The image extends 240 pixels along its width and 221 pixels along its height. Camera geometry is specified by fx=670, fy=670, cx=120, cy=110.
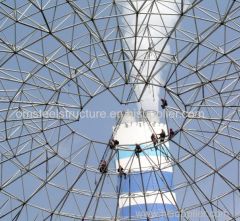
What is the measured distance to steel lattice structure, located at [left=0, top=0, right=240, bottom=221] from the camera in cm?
3669

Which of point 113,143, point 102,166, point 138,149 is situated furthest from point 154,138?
point 102,166

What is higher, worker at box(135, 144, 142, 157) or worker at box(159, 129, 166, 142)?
worker at box(159, 129, 166, 142)

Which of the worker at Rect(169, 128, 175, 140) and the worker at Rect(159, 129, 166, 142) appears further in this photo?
the worker at Rect(159, 129, 166, 142)

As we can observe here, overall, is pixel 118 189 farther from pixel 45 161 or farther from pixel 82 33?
pixel 82 33

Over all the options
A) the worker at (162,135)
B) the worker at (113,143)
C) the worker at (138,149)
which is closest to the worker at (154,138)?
the worker at (162,135)

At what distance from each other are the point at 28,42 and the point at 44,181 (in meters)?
10.7

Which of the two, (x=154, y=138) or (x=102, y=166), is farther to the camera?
(x=102, y=166)

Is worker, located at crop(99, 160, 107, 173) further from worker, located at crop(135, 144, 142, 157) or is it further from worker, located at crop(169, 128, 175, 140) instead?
worker, located at crop(169, 128, 175, 140)

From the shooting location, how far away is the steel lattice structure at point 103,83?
36688 millimetres

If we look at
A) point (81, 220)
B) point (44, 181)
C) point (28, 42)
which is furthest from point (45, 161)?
point (28, 42)

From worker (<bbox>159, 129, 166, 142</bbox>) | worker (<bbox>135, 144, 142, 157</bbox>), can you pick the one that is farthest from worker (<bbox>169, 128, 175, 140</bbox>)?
worker (<bbox>135, 144, 142, 157</bbox>)

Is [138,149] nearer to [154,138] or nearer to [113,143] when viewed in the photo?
[154,138]

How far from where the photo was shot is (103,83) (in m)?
40.8

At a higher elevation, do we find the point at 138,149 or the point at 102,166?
the point at 138,149
